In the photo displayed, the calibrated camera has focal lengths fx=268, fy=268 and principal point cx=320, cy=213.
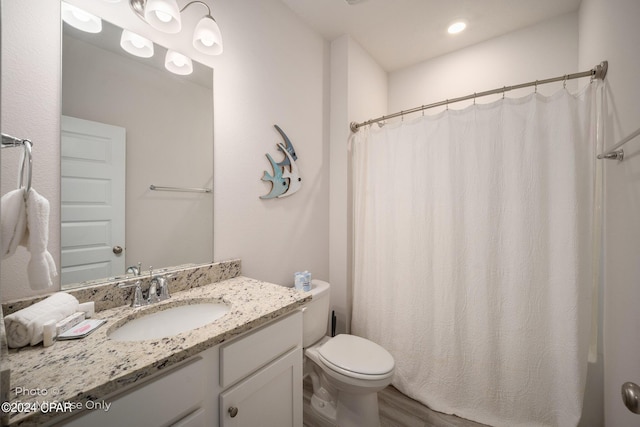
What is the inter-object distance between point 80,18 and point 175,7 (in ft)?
1.13

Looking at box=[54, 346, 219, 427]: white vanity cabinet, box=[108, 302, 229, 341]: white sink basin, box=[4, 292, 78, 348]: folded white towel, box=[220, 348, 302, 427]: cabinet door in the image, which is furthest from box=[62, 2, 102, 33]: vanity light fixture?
Answer: box=[220, 348, 302, 427]: cabinet door

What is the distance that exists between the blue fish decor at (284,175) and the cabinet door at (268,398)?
95 cm

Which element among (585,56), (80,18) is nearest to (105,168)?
(80,18)

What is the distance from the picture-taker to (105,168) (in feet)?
3.58

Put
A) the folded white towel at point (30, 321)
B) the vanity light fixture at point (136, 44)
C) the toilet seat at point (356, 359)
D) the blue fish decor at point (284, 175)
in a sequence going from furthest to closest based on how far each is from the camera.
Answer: the blue fish decor at point (284, 175) → the toilet seat at point (356, 359) → the vanity light fixture at point (136, 44) → the folded white towel at point (30, 321)

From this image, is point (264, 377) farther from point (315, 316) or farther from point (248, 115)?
point (248, 115)

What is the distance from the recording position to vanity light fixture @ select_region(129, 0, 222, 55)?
3.51 feet

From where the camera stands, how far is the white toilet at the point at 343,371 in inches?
54.0

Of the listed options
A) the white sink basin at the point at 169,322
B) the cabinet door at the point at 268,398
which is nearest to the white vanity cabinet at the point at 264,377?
the cabinet door at the point at 268,398

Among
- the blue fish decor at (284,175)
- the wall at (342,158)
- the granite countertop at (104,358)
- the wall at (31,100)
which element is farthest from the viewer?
the wall at (342,158)

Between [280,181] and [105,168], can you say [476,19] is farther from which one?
[105,168]

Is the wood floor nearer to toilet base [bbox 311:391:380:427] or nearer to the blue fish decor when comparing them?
toilet base [bbox 311:391:380:427]

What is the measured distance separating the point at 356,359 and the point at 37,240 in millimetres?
1418

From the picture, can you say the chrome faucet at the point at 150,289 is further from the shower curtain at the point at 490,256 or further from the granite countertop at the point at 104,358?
the shower curtain at the point at 490,256
